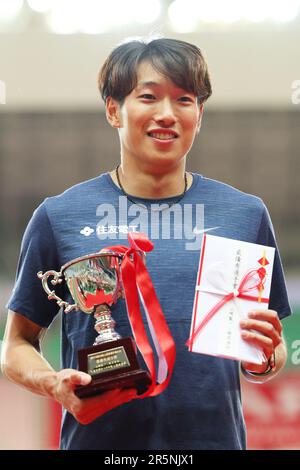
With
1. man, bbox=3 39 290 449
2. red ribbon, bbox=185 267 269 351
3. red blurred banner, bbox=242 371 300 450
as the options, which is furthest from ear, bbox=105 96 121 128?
red blurred banner, bbox=242 371 300 450

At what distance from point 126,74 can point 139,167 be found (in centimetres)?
14

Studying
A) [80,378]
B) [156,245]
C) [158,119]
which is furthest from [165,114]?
[80,378]

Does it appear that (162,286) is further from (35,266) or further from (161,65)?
(161,65)

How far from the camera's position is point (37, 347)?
3.86 feet

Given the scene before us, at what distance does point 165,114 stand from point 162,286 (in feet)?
0.80

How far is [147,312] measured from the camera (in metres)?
1.05

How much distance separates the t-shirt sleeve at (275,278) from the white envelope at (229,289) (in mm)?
100

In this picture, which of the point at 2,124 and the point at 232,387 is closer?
the point at 232,387

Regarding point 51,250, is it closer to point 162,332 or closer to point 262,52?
point 162,332

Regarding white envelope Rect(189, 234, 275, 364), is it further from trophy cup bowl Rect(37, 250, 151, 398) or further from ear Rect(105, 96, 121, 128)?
ear Rect(105, 96, 121, 128)

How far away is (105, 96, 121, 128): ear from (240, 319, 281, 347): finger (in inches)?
14.2

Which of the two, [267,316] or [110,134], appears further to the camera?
[110,134]

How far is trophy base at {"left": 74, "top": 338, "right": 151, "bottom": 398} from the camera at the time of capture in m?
1.00

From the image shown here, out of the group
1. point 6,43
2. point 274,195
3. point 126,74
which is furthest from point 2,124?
point 126,74
